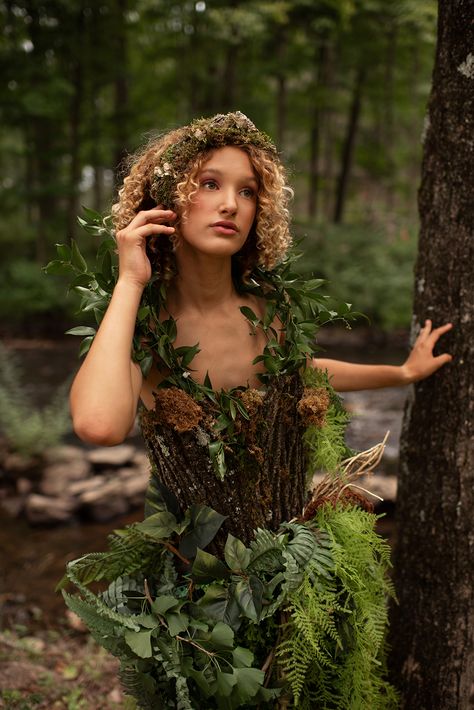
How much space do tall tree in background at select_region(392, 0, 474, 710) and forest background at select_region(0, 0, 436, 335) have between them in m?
9.86

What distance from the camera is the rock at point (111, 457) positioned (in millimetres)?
7234

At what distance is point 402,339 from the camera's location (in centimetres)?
1320

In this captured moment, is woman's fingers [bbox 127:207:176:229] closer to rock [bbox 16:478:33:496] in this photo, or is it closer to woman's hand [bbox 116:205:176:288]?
woman's hand [bbox 116:205:176:288]

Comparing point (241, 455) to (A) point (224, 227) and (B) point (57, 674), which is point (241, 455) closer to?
(A) point (224, 227)

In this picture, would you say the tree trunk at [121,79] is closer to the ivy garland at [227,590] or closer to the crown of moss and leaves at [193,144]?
the crown of moss and leaves at [193,144]

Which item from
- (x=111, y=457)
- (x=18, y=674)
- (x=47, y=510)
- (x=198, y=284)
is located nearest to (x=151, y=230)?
(x=198, y=284)

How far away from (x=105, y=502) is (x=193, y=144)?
16.3 ft

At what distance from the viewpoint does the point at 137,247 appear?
1844 mm

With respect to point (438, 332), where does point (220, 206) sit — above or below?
above

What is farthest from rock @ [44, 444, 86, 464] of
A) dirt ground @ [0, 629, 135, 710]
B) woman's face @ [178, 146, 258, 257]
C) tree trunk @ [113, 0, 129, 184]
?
tree trunk @ [113, 0, 129, 184]

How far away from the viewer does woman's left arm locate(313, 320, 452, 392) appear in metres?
2.42

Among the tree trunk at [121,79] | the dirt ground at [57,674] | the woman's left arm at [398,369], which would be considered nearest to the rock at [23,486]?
the dirt ground at [57,674]

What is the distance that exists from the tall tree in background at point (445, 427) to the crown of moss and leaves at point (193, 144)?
85cm

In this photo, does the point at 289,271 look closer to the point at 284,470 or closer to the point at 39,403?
the point at 284,470
